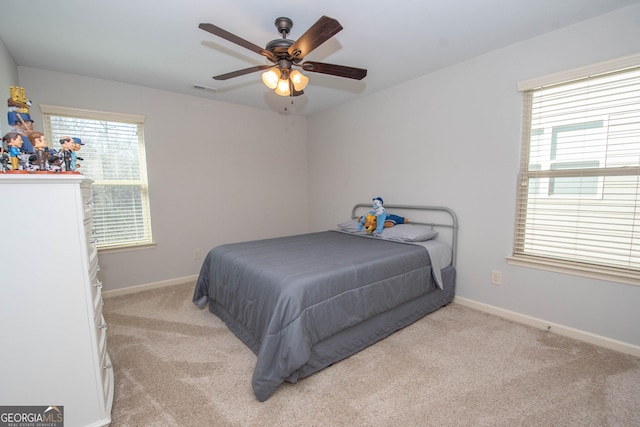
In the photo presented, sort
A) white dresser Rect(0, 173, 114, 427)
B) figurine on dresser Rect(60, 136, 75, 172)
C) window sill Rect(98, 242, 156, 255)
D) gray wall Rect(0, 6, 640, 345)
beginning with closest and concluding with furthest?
white dresser Rect(0, 173, 114, 427)
figurine on dresser Rect(60, 136, 75, 172)
gray wall Rect(0, 6, 640, 345)
window sill Rect(98, 242, 156, 255)

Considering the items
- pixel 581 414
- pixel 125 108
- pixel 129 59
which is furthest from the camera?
pixel 125 108

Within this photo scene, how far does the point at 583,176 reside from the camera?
2.16 meters

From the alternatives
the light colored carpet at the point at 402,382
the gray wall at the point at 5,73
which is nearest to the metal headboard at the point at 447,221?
the light colored carpet at the point at 402,382

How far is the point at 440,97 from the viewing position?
9.61ft

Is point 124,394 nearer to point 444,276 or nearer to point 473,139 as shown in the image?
point 444,276

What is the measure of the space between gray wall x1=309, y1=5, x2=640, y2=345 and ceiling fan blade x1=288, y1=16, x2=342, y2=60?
179 cm

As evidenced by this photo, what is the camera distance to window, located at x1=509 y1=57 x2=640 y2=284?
1980 mm

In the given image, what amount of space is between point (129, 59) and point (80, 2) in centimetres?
83

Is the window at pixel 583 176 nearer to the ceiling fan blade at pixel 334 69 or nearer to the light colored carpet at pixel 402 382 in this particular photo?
the light colored carpet at pixel 402 382

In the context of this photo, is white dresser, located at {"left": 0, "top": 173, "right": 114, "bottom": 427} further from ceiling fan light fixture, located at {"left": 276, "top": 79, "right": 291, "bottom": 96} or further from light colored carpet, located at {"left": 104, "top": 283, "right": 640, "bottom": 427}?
ceiling fan light fixture, located at {"left": 276, "top": 79, "right": 291, "bottom": 96}

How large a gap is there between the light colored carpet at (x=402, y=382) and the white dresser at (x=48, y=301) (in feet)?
1.21

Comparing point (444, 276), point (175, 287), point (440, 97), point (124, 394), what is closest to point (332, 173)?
point (440, 97)

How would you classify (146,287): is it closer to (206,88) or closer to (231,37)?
(206,88)

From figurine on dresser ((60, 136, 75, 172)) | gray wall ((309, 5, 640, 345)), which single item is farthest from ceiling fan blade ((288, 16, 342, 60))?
gray wall ((309, 5, 640, 345))
